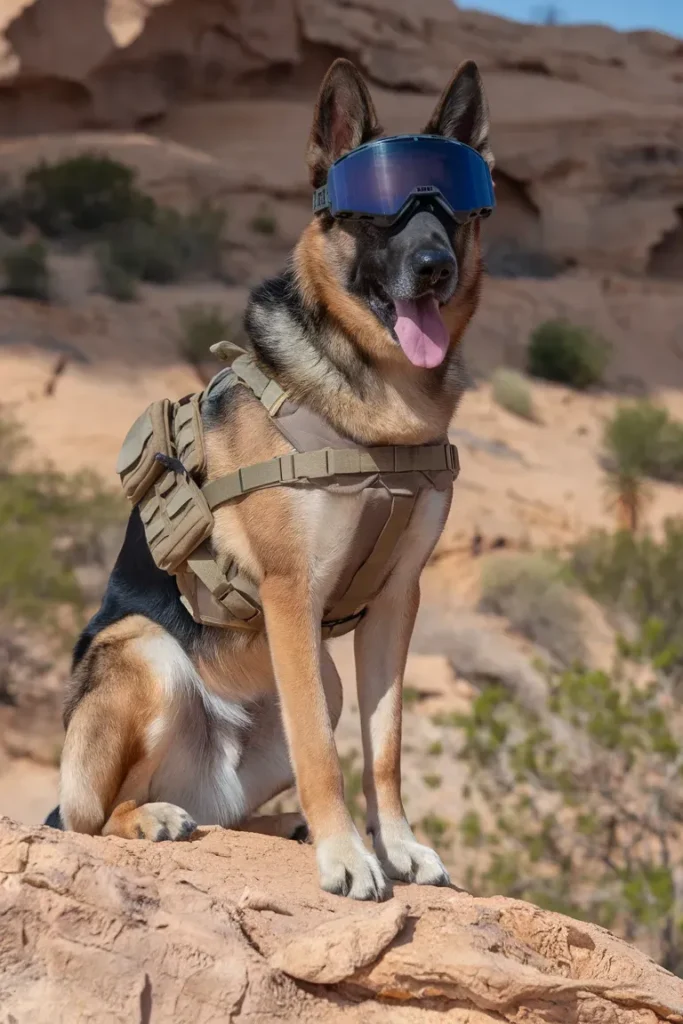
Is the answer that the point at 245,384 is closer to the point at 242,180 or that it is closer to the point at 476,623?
the point at 476,623

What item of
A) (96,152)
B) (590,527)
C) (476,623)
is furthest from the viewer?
(96,152)

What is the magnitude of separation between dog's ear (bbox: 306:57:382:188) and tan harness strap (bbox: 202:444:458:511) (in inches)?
34.7

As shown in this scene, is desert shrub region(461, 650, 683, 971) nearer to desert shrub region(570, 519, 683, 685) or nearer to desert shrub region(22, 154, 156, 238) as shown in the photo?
desert shrub region(570, 519, 683, 685)

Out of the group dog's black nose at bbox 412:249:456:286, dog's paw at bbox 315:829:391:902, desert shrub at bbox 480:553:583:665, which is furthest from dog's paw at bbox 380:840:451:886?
desert shrub at bbox 480:553:583:665

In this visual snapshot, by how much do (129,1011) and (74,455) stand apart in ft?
37.0

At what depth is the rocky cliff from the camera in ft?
84.8

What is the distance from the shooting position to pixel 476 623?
42.9 ft

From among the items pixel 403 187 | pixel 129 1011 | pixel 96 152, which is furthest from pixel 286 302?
pixel 96 152

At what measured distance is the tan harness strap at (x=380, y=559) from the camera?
3723 mm

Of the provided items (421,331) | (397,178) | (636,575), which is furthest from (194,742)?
(636,575)

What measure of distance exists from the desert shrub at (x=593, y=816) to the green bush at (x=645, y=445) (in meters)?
8.78

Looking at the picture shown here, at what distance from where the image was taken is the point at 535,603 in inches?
516

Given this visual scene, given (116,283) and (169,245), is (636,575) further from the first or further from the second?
(169,245)

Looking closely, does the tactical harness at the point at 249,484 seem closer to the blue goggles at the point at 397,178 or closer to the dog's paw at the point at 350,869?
the blue goggles at the point at 397,178
